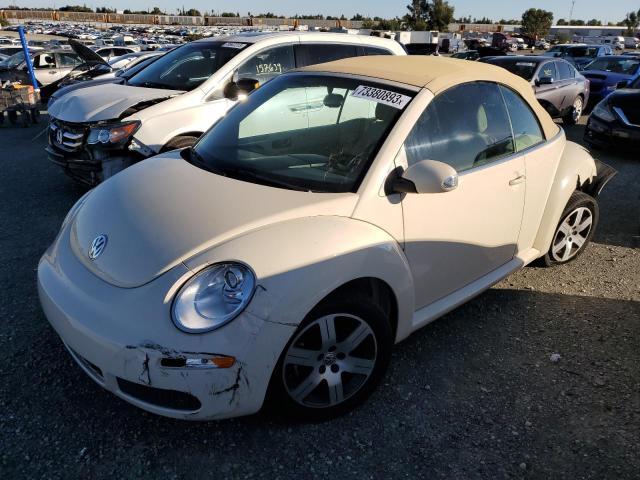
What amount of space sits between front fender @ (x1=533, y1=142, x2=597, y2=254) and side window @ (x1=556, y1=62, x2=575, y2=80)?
7814 mm

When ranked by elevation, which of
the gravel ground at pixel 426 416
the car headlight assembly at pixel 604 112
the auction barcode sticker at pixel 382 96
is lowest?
the gravel ground at pixel 426 416

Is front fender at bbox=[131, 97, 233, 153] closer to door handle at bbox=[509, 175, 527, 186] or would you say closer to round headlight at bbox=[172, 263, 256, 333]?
door handle at bbox=[509, 175, 527, 186]

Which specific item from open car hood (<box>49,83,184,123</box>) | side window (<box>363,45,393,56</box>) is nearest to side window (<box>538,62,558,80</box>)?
side window (<box>363,45,393,56</box>)

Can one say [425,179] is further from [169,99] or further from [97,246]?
[169,99]

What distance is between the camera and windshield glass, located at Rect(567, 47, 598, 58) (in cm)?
1900

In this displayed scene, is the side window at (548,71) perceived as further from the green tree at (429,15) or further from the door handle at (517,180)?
the green tree at (429,15)

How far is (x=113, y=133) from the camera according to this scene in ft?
16.0

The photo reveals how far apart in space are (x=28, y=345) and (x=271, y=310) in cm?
184

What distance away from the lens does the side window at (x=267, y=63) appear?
5.63 meters

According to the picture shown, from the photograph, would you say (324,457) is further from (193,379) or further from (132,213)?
(132,213)

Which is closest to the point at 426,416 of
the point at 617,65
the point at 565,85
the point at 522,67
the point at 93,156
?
the point at 93,156

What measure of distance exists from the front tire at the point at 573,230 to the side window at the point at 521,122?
2.50 feet

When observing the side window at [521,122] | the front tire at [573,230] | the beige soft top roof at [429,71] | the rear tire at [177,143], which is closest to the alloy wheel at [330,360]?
the beige soft top roof at [429,71]

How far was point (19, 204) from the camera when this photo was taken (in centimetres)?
546
